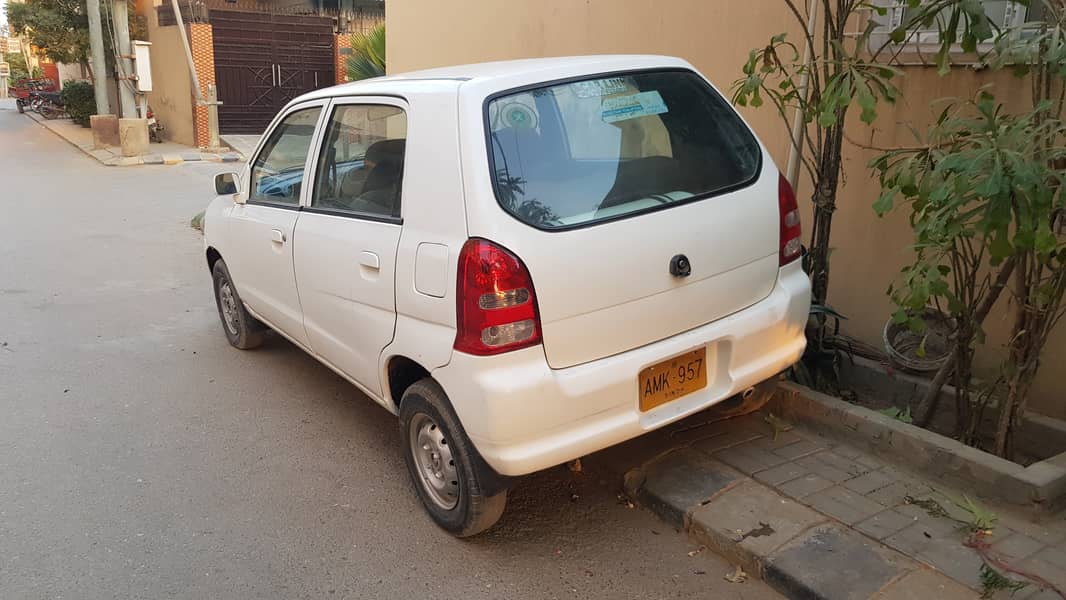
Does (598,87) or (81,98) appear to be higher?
(598,87)

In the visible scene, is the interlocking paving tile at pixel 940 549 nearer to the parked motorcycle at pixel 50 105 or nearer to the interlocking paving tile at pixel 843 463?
the interlocking paving tile at pixel 843 463

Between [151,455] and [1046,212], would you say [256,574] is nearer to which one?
[151,455]

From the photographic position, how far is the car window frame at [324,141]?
3.54 meters

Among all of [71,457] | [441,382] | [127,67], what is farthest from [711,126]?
[127,67]

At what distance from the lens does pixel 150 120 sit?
68.8 feet

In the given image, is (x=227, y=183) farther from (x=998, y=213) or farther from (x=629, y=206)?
(x=998, y=213)

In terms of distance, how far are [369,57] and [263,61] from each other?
355 inches

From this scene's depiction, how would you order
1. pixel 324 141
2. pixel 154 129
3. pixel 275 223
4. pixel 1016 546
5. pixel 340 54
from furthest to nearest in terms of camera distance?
pixel 340 54 < pixel 154 129 < pixel 275 223 < pixel 324 141 < pixel 1016 546

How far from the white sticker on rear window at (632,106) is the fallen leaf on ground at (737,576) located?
1.83 metres

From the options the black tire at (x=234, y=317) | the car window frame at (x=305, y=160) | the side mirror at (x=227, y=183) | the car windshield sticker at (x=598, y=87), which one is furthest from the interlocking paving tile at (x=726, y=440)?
the side mirror at (x=227, y=183)

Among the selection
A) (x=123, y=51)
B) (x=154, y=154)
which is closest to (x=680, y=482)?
(x=154, y=154)

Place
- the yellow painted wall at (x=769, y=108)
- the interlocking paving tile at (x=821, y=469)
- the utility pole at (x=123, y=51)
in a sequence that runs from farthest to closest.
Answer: the utility pole at (x=123, y=51) < the yellow painted wall at (x=769, y=108) < the interlocking paving tile at (x=821, y=469)

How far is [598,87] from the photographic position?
139 inches

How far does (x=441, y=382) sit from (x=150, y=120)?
20437 mm
